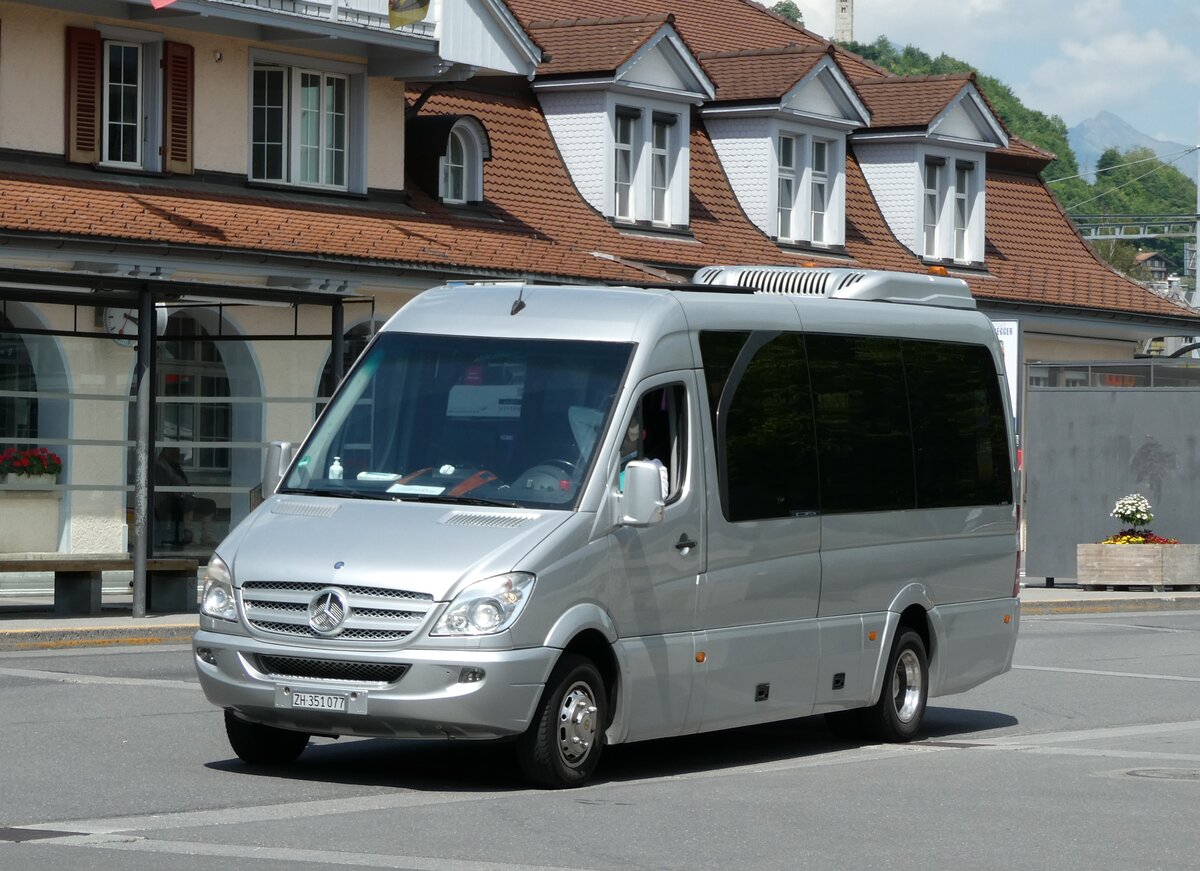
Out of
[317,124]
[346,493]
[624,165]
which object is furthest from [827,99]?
[346,493]

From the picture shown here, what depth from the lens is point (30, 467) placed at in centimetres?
2169

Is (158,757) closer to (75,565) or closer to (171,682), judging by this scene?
(171,682)

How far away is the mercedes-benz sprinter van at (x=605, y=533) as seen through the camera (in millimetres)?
10609

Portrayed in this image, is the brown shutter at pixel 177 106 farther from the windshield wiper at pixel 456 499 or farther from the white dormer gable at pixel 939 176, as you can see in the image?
the windshield wiper at pixel 456 499

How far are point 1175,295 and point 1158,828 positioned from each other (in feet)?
317

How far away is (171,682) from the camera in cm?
1605

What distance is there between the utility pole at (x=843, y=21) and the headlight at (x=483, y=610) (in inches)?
3869

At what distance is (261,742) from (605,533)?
6.96ft

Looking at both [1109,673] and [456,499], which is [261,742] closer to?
[456,499]

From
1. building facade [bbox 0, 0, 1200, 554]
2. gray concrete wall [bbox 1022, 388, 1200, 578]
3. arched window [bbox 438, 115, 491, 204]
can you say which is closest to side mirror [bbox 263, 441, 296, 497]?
building facade [bbox 0, 0, 1200, 554]

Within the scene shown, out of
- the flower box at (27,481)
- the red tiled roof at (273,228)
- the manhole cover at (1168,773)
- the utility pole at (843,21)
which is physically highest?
the utility pole at (843,21)

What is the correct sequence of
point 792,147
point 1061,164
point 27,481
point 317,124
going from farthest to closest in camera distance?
point 1061,164
point 792,147
point 317,124
point 27,481

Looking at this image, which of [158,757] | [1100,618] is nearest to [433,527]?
[158,757]

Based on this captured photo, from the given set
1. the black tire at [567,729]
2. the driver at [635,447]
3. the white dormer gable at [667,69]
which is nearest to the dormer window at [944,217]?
the white dormer gable at [667,69]
